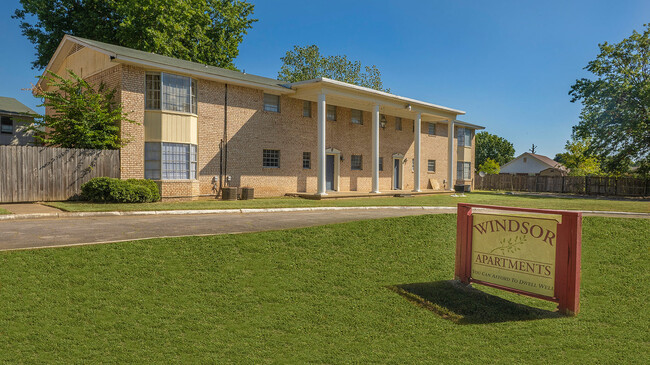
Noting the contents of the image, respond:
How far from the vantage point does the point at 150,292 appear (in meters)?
6.08

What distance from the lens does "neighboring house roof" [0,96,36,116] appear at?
37.5 metres

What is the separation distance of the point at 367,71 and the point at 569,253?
5674 cm

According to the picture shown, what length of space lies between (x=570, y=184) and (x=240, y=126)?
→ 3559cm

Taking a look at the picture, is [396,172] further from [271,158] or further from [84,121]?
[84,121]

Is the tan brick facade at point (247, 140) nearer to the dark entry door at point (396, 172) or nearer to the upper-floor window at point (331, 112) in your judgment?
the upper-floor window at point (331, 112)

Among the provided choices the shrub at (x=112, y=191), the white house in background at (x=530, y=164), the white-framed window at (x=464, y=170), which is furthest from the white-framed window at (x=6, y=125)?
the white house in background at (x=530, y=164)

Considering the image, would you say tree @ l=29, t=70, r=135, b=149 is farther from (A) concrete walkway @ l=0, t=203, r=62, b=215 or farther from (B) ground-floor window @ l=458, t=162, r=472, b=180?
(B) ground-floor window @ l=458, t=162, r=472, b=180

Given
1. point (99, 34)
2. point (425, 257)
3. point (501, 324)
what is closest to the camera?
point (501, 324)

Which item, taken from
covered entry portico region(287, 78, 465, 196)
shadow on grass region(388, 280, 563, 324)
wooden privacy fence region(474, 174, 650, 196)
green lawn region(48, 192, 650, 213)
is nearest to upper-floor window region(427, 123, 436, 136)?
covered entry portico region(287, 78, 465, 196)

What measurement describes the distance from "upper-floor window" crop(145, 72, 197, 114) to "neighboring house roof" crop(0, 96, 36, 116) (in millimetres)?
23636

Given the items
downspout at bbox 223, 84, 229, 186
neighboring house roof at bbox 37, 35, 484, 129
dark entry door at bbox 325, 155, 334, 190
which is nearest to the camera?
neighboring house roof at bbox 37, 35, 484, 129

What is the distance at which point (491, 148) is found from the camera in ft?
318

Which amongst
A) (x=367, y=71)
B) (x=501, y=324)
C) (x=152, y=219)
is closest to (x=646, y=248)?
(x=501, y=324)

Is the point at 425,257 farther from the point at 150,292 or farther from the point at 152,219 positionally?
the point at 152,219
